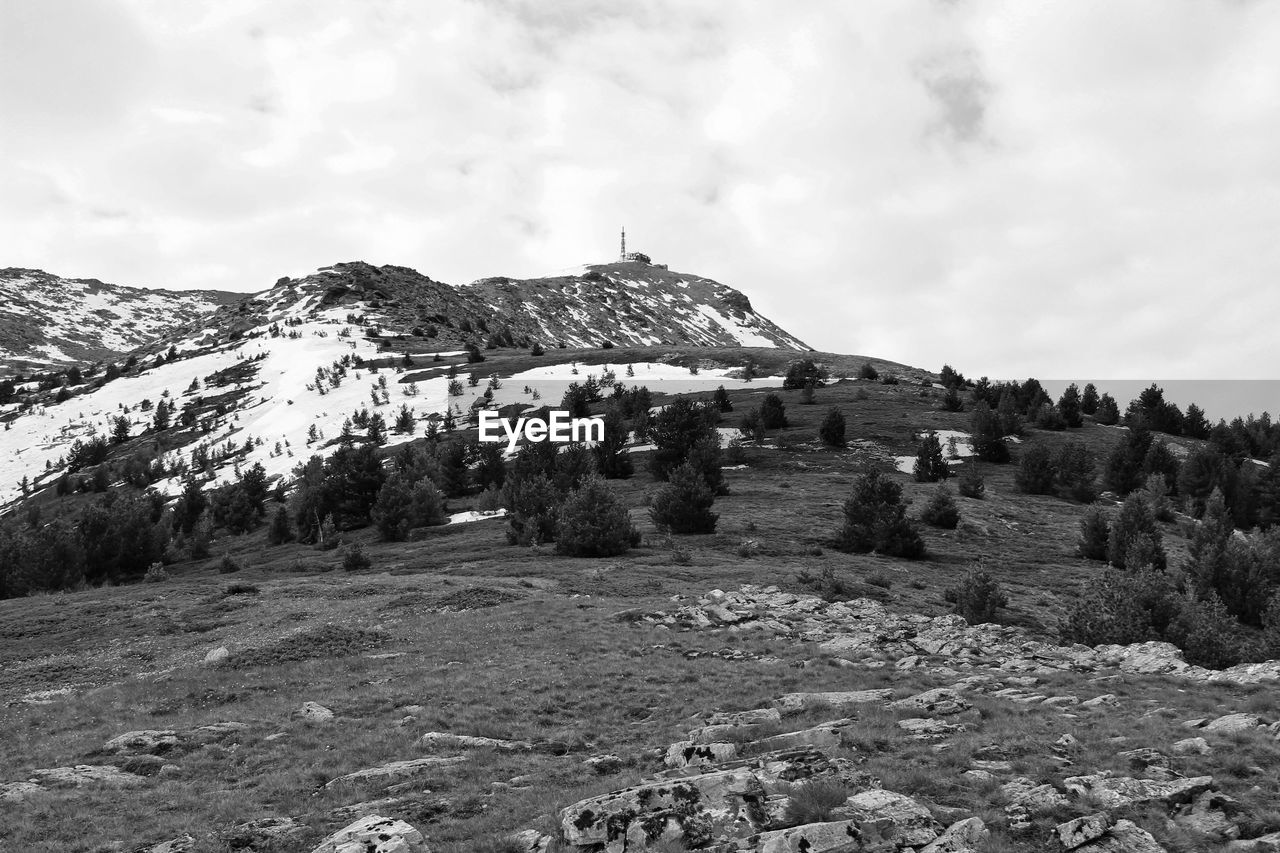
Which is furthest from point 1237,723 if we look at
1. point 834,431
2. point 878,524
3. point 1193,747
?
point 834,431

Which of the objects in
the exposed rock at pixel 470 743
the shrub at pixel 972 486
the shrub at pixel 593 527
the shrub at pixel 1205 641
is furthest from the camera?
the shrub at pixel 972 486

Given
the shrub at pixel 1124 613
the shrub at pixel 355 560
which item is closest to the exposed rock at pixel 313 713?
the shrub at pixel 1124 613

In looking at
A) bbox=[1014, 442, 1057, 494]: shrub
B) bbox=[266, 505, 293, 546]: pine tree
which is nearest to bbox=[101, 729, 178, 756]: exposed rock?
bbox=[266, 505, 293, 546]: pine tree

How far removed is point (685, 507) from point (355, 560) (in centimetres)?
2047

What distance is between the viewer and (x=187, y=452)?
89.5 m

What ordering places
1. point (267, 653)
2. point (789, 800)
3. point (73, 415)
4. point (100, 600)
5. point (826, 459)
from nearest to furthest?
point (789, 800) < point (267, 653) < point (100, 600) < point (826, 459) < point (73, 415)

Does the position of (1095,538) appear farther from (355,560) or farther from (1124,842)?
(355,560)

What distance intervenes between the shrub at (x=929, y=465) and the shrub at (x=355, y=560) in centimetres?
4497

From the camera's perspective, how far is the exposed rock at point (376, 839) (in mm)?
9445

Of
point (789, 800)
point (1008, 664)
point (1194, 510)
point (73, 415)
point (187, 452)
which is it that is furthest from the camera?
point (73, 415)

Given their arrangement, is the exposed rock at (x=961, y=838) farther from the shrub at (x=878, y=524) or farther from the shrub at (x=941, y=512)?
the shrub at (x=941, y=512)

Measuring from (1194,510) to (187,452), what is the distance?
102040 mm

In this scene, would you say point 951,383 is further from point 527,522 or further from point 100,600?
point 100,600

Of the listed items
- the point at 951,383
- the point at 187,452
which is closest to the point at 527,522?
the point at 187,452
